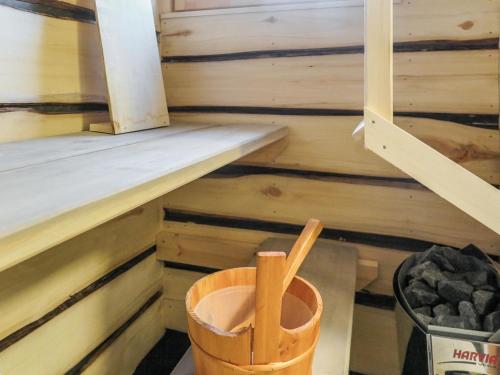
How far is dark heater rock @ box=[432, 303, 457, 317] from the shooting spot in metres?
0.95

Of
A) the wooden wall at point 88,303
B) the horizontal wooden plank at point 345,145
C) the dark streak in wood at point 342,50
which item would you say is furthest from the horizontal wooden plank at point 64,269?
the dark streak in wood at point 342,50

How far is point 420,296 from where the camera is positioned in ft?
3.23

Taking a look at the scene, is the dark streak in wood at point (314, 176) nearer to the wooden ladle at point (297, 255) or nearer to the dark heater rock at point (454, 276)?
the dark heater rock at point (454, 276)

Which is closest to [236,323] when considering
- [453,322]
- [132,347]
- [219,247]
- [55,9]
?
[453,322]

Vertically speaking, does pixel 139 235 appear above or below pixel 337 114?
below

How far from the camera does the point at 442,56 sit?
1216 millimetres

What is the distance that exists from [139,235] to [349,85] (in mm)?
967

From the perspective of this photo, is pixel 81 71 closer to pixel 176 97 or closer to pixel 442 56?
pixel 176 97

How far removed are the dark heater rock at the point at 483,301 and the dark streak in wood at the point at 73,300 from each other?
1.12m

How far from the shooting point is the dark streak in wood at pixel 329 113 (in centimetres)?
122

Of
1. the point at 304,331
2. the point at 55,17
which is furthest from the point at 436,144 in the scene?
the point at 55,17

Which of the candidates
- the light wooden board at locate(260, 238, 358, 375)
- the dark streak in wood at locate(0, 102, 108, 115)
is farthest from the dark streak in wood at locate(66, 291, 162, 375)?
the dark streak in wood at locate(0, 102, 108, 115)

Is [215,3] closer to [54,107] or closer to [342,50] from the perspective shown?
[342,50]

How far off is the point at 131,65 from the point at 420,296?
1.09 meters
